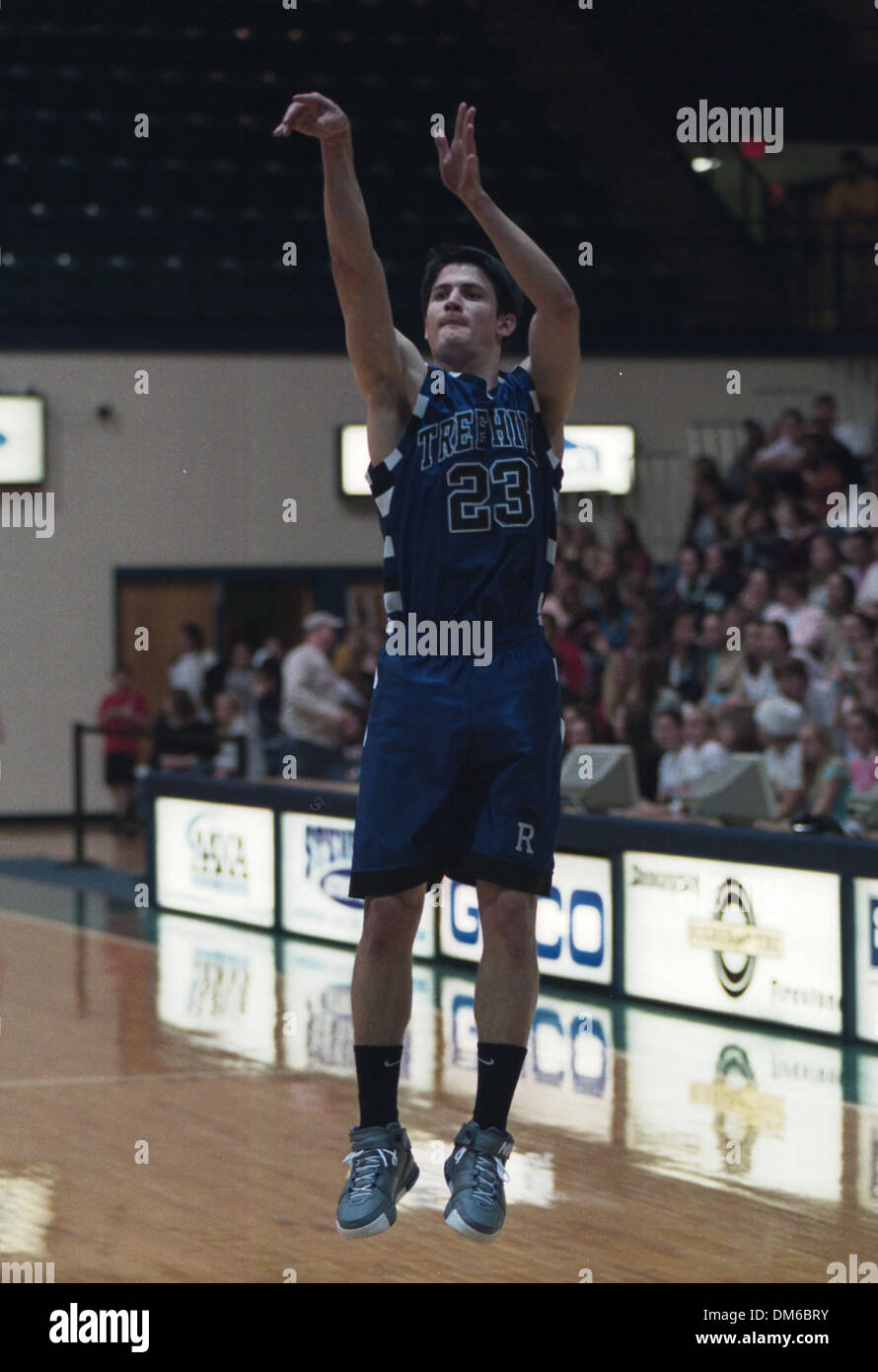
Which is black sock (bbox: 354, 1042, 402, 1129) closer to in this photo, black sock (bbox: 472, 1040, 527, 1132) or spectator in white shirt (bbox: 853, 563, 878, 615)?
black sock (bbox: 472, 1040, 527, 1132)

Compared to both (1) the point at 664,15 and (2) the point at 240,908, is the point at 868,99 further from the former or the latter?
(2) the point at 240,908

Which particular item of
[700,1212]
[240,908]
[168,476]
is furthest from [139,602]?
[700,1212]

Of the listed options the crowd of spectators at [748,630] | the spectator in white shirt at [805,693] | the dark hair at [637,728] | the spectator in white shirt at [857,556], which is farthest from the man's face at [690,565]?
the spectator in white shirt at [805,693]

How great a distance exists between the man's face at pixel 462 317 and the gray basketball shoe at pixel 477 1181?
5.06ft

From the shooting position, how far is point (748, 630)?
1141cm

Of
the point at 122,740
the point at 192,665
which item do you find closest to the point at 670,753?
the point at 192,665

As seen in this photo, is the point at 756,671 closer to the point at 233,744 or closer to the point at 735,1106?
the point at 233,744

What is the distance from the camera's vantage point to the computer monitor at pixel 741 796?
348 inches

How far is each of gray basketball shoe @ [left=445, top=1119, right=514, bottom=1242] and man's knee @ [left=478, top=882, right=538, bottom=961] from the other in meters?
0.36

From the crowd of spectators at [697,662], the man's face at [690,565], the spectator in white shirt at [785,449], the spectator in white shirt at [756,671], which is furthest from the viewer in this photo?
the spectator in white shirt at [785,449]

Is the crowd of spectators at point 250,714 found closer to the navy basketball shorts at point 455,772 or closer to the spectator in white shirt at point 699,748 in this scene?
the spectator in white shirt at point 699,748

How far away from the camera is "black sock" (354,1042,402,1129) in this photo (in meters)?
4.06

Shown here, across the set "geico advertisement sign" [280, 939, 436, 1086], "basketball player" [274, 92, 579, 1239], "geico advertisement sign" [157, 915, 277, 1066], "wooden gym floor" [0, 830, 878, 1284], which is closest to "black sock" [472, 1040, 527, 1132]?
"basketball player" [274, 92, 579, 1239]

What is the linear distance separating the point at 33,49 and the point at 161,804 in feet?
29.3
